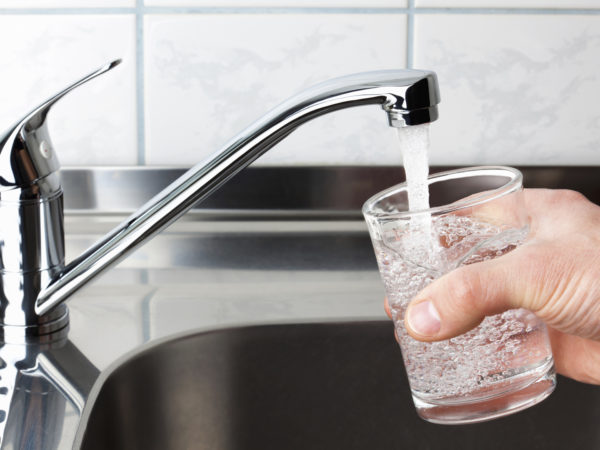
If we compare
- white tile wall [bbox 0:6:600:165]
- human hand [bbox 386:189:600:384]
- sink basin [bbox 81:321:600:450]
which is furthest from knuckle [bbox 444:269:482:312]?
white tile wall [bbox 0:6:600:165]

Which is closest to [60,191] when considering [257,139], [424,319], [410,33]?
[257,139]

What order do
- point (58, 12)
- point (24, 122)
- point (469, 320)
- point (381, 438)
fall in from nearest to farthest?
point (469, 320) → point (24, 122) → point (381, 438) → point (58, 12)

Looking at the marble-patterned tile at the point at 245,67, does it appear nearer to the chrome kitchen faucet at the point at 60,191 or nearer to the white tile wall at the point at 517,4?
the white tile wall at the point at 517,4

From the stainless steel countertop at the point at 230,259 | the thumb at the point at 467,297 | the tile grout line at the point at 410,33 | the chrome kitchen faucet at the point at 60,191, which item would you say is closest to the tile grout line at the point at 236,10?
the tile grout line at the point at 410,33

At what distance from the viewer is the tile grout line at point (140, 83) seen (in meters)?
0.71

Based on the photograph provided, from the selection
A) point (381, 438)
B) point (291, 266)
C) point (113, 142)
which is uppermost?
point (113, 142)

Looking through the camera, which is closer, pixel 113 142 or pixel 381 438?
pixel 381 438

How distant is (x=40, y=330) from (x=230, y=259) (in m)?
0.20

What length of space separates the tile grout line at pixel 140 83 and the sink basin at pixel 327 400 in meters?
0.25

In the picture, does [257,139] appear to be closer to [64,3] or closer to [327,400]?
[327,400]

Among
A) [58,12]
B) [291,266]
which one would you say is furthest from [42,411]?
[58,12]

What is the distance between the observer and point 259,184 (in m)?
0.73

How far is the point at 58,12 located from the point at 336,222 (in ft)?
1.13

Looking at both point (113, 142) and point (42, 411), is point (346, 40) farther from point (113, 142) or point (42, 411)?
point (42, 411)
